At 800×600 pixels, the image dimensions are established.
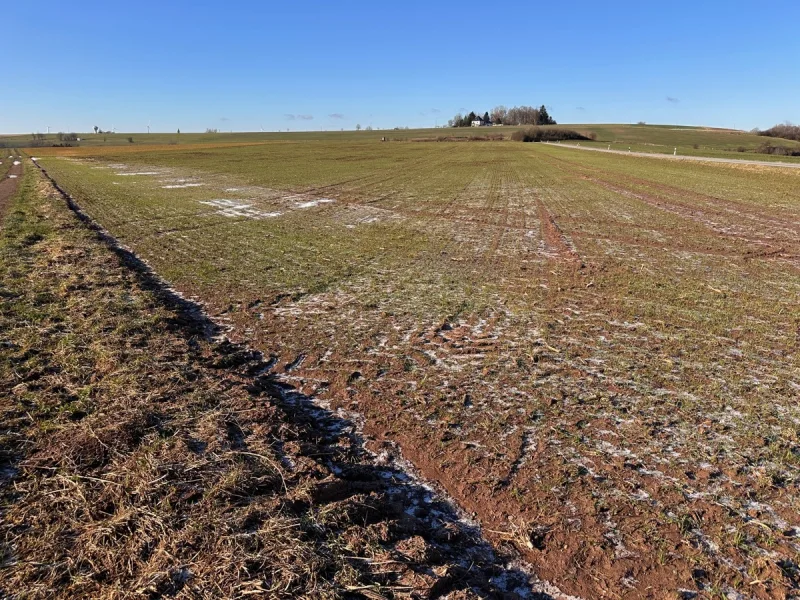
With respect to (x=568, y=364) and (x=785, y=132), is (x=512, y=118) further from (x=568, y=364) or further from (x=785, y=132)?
(x=568, y=364)

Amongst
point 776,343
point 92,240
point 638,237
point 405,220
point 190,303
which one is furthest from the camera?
point 405,220

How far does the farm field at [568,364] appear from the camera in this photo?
3.58 m

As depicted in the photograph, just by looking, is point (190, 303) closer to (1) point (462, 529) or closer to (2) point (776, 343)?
(1) point (462, 529)

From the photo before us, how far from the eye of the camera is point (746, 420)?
494 cm

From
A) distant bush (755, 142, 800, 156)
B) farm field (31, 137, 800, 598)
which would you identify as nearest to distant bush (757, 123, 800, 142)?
→ distant bush (755, 142, 800, 156)

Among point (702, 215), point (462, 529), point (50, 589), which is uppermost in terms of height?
point (702, 215)

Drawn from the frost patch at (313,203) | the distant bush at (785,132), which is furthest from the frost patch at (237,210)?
the distant bush at (785,132)

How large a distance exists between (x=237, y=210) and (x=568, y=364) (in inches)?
688

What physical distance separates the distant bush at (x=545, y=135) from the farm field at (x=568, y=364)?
4431 inches

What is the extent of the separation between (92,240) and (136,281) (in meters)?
5.42

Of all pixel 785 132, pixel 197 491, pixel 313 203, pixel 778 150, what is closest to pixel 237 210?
pixel 313 203

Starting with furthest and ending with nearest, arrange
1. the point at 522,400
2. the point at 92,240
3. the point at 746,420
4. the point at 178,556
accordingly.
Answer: the point at 92,240
the point at 522,400
the point at 746,420
the point at 178,556

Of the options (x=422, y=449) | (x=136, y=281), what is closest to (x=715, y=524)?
(x=422, y=449)

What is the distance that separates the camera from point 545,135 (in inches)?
4737
